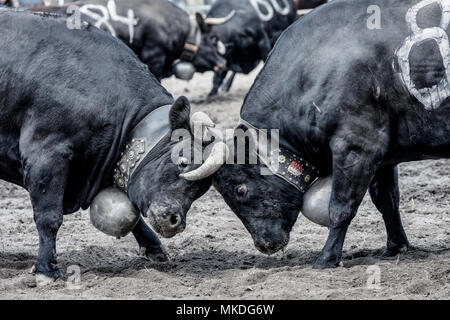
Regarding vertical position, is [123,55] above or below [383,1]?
below

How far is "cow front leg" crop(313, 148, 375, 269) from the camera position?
5.89 meters

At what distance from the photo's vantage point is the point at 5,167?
6.30 m

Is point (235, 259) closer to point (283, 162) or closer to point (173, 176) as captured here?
point (283, 162)

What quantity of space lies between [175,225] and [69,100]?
1.11 metres

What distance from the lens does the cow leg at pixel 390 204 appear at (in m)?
6.61

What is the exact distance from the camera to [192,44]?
1323 cm

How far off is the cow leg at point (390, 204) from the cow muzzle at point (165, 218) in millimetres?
1620

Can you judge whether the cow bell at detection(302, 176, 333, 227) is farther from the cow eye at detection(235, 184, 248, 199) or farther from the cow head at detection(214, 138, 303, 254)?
the cow eye at detection(235, 184, 248, 199)

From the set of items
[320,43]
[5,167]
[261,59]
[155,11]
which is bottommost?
[261,59]

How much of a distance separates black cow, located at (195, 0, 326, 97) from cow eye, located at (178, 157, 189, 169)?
8.37 meters

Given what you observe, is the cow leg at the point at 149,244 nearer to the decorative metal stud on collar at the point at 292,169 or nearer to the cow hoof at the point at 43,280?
the cow hoof at the point at 43,280

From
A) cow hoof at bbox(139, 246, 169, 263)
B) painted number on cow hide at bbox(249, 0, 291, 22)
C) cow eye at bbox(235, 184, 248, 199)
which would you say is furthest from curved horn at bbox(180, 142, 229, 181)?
painted number on cow hide at bbox(249, 0, 291, 22)
